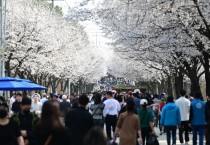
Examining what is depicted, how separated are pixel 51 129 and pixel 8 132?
1.28m

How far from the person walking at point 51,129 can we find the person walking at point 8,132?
102cm

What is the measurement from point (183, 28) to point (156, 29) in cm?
201

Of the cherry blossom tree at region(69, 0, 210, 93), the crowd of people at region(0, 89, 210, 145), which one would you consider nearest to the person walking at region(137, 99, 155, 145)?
the crowd of people at region(0, 89, 210, 145)

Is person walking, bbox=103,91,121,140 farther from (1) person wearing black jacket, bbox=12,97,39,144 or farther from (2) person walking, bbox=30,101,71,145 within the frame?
(2) person walking, bbox=30,101,71,145

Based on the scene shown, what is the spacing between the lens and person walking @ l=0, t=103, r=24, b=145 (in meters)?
8.21

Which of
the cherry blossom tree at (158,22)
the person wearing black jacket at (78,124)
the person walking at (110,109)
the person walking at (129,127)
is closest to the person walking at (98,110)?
the person walking at (110,109)

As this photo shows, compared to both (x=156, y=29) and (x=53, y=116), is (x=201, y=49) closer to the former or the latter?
(x=156, y=29)

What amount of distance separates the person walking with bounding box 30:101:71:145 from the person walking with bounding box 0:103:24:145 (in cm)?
102

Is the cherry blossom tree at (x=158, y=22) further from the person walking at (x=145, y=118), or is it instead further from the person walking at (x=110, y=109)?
the person walking at (x=145, y=118)

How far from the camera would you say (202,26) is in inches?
769

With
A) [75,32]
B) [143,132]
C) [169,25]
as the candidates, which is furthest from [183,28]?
[75,32]

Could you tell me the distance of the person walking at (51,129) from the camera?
716 cm

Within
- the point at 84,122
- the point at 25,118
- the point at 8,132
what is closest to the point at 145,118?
the point at 84,122

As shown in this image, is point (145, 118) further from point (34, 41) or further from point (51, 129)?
point (34, 41)
